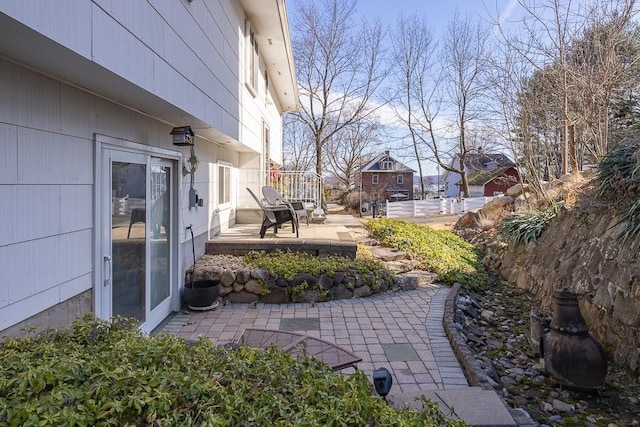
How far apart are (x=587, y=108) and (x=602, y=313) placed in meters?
4.01

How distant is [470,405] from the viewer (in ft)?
8.95

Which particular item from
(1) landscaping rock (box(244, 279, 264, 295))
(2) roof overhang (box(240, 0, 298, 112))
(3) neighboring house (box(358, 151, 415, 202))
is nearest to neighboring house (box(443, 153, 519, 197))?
(3) neighboring house (box(358, 151, 415, 202))

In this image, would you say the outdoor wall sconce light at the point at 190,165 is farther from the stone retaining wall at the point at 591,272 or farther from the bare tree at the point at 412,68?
the bare tree at the point at 412,68

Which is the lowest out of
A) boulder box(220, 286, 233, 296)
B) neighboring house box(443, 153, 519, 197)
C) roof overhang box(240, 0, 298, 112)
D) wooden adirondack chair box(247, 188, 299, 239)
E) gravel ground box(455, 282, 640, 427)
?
gravel ground box(455, 282, 640, 427)

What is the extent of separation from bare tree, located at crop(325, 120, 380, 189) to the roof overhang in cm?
1688

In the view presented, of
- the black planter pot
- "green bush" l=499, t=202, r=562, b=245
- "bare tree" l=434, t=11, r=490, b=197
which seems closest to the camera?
the black planter pot

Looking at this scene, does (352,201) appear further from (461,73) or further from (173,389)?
(173,389)

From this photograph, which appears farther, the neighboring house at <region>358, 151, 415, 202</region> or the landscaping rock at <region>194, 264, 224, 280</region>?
the neighboring house at <region>358, 151, 415, 202</region>

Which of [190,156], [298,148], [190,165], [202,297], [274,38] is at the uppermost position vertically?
[298,148]

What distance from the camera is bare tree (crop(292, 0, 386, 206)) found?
2083cm

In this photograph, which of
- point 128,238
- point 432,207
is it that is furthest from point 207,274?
point 432,207

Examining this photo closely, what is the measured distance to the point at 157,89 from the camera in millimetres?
3662

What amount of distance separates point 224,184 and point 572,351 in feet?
22.4

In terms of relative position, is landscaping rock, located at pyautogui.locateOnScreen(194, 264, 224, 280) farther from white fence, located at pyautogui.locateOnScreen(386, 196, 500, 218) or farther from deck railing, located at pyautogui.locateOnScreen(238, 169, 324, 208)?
white fence, located at pyautogui.locateOnScreen(386, 196, 500, 218)
